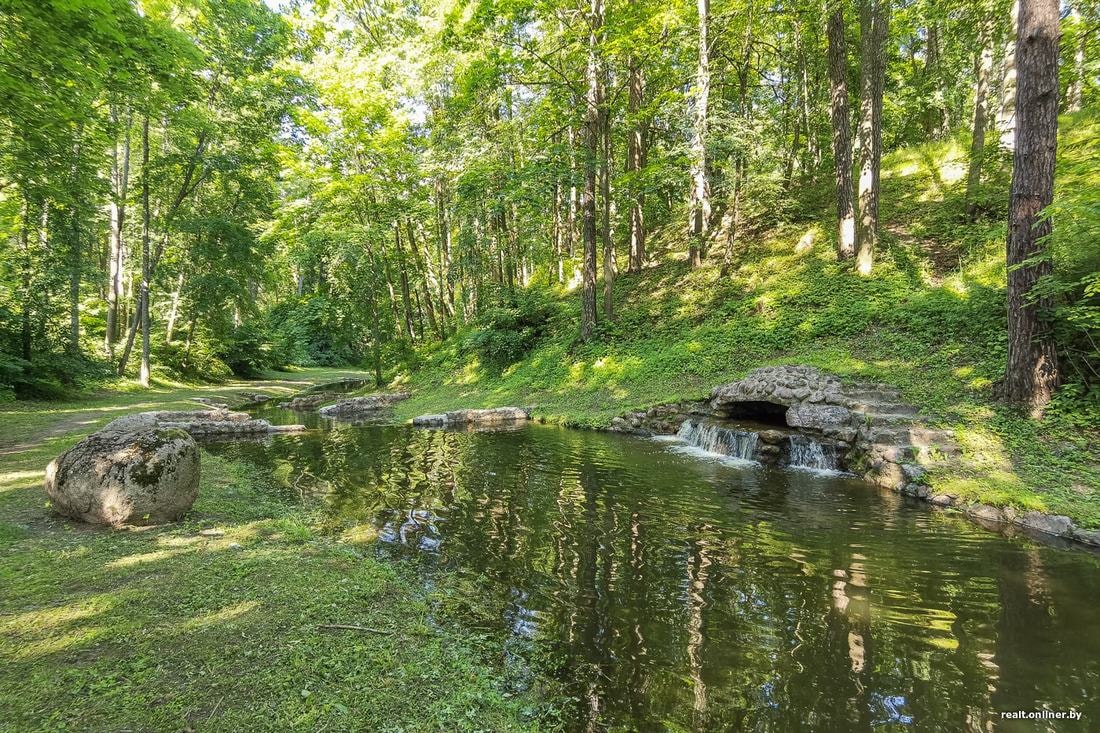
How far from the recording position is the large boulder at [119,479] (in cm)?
576

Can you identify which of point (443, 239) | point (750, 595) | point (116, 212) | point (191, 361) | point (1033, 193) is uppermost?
point (443, 239)

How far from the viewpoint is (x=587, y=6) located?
16453 mm

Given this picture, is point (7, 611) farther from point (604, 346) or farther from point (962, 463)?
point (604, 346)

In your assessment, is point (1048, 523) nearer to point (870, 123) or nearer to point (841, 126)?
point (870, 123)

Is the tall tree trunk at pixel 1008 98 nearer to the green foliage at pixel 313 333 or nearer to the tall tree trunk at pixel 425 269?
the tall tree trunk at pixel 425 269

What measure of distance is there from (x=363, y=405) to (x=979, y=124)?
21.4 m

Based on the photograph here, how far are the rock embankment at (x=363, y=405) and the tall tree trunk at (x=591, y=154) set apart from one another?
8.48 meters

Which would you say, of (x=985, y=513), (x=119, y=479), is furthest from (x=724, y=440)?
(x=119, y=479)

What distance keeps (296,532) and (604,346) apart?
1363 centimetres

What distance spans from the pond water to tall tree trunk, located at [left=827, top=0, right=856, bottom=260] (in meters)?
10.0

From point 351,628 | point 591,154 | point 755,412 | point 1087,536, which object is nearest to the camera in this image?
point 351,628

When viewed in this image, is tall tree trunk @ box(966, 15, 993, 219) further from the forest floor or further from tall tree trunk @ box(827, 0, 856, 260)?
the forest floor

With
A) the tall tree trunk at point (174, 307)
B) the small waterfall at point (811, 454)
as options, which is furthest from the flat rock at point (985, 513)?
the tall tree trunk at point (174, 307)

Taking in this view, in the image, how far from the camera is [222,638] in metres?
3.59
